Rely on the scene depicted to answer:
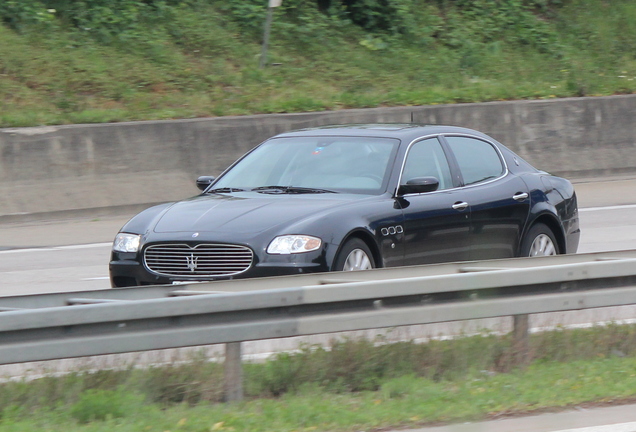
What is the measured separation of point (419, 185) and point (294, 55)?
14.6m

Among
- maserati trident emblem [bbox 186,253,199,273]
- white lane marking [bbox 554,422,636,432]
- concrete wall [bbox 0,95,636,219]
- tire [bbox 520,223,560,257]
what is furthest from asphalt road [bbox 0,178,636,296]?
white lane marking [bbox 554,422,636,432]

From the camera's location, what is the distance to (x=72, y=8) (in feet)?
69.2

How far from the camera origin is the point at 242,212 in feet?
25.5

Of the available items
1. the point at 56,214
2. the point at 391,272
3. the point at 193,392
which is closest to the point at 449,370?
the point at 391,272

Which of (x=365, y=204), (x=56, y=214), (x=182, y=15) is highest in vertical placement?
(x=182, y=15)

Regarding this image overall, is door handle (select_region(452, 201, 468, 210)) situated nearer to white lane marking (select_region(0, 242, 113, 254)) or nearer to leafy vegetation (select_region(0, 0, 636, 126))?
white lane marking (select_region(0, 242, 113, 254))

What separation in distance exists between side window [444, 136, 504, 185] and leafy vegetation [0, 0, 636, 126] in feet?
27.8

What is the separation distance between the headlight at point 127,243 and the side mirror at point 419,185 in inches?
80.8

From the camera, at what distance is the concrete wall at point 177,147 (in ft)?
49.4

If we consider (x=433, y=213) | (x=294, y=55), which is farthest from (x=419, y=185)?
(x=294, y=55)

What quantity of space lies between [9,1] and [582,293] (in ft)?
53.8

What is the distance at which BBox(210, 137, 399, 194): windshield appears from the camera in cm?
844

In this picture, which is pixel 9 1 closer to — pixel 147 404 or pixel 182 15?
pixel 182 15

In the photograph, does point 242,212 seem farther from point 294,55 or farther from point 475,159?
point 294,55
